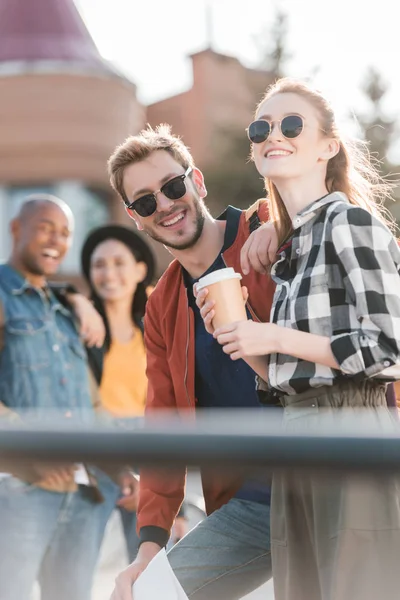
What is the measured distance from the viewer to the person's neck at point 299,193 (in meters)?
1.67

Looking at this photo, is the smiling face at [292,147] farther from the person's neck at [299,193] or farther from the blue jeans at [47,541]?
the blue jeans at [47,541]

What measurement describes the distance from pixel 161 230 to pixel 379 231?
2.30 feet

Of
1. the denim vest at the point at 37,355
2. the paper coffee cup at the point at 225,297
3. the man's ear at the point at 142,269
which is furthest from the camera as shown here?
the man's ear at the point at 142,269

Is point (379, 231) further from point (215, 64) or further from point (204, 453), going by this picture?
point (215, 64)

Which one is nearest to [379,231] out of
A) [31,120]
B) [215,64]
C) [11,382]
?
[11,382]

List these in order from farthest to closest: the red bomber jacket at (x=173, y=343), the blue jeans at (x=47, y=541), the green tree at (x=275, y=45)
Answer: the green tree at (x=275, y=45) < the red bomber jacket at (x=173, y=343) < the blue jeans at (x=47, y=541)

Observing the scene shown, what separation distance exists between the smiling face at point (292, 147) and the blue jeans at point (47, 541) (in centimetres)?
68

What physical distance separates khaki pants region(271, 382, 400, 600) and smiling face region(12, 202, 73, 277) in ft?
5.95

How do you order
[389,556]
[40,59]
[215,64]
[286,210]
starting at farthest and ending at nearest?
[215,64] → [40,59] → [286,210] → [389,556]

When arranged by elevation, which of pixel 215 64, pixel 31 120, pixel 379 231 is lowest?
pixel 379 231

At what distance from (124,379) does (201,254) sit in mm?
1433

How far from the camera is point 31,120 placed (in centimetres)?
1420

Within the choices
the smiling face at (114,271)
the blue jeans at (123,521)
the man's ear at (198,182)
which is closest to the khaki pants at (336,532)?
the man's ear at (198,182)

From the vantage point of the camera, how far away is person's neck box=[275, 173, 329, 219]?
1.67m
